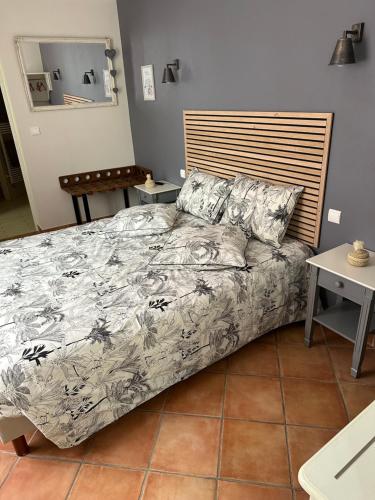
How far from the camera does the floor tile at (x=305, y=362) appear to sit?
209cm

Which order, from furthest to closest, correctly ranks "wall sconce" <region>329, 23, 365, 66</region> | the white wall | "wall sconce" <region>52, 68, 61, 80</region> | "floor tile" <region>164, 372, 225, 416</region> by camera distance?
"wall sconce" <region>52, 68, 61, 80</region> < the white wall < "floor tile" <region>164, 372, 225, 416</region> < "wall sconce" <region>329, 23, 365, 66</region>

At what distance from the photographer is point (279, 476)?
1549 millimetres

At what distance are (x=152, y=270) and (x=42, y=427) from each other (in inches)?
38.8

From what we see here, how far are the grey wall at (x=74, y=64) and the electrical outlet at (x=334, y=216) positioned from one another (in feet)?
10.2

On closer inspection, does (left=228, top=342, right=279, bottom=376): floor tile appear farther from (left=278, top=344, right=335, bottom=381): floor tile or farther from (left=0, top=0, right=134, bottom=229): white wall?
(left=0, top=0, right=134, bottom=229): white wall

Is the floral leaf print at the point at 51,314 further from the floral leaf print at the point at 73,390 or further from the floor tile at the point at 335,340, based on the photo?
the floor tile at the point at 335,340

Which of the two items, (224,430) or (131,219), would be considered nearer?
(224,430)

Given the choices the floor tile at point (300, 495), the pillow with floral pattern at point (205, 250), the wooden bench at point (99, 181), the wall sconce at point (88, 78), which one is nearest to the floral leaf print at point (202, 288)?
the pillow with floral pattern at point (205, 250)

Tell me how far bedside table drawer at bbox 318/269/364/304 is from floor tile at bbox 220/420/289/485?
0.77 metres

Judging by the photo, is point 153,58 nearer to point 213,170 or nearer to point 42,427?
point 213,170

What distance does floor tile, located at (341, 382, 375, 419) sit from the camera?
72.9 inches

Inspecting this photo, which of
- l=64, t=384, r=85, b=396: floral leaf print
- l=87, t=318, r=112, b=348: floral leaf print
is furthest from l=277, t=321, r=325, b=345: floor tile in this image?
l=64, t=384, r=85, b=396: floral leaf print

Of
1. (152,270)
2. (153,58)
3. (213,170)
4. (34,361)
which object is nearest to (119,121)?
(153,58)

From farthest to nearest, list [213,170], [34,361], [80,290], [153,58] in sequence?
1. [153,58]
2. [213,170]
3. [80,290]
4. [34,361]
